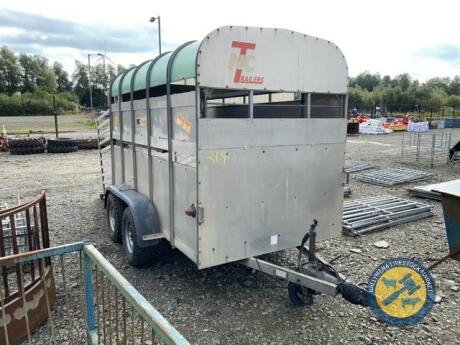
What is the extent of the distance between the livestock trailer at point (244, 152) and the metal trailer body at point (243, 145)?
11 mm

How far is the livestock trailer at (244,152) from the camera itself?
3.43 m

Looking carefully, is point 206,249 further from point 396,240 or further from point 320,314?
point 396,240

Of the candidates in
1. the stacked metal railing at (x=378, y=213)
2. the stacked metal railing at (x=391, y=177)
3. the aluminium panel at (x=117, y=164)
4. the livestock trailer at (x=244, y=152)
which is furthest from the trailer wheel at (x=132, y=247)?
the stacked metal railing at (x=391, y=177)

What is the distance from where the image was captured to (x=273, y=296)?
163 inches

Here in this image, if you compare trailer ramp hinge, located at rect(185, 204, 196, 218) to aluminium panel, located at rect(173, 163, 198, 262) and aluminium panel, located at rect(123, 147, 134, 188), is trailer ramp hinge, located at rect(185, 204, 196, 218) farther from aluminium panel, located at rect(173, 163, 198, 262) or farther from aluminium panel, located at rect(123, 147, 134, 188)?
aluminium panel, located at rect(123, 147, 134, 188)

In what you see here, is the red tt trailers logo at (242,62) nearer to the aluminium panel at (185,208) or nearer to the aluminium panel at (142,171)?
the aluminium panel at (185,208)

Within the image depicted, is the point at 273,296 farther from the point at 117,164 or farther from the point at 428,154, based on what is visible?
the point at 428,154

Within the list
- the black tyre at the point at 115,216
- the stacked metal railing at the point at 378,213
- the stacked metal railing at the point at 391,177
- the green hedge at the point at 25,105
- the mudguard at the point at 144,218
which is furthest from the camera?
the green hedge at the point at 25,105

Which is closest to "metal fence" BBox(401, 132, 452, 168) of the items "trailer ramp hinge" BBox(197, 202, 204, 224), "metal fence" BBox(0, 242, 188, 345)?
"trailer ramp hinge" BBox(197, 202, 204, 224)

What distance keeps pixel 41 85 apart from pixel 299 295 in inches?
3279

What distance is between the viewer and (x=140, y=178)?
5.05m

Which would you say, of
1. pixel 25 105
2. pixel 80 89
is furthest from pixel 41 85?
pixel 25 105

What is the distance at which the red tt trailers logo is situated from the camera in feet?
11.2

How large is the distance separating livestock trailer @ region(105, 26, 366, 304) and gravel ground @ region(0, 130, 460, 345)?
395 mm
